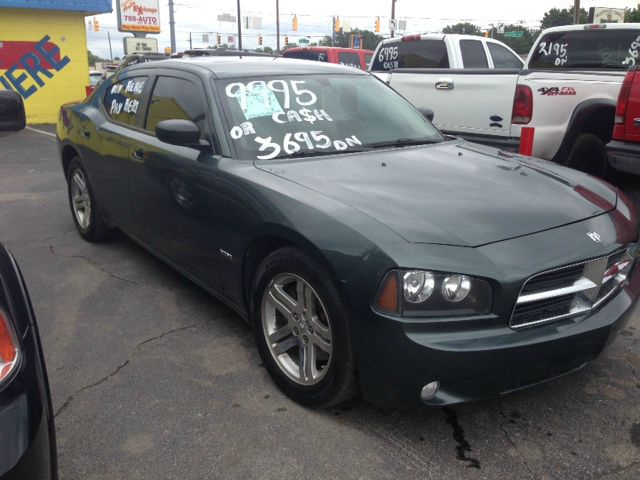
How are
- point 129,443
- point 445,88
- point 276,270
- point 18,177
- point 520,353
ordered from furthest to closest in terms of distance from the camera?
1. point 18,177
2. point 445,88
3. point 276,270
4. point 129,443
5. point 520,353

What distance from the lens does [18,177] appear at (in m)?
8.57

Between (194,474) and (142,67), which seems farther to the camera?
(142,67)

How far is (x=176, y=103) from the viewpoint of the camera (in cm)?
388

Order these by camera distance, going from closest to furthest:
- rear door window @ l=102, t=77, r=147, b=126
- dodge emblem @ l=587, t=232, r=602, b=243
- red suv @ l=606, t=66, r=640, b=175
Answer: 1. dodge emblem @ l=587, t=232, r=602, b=243
2. rear door window @ l=102, t=77, r=147, b=126
3. red suv @ l=606, t=66, r=640, b=175

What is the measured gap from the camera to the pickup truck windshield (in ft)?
22.9

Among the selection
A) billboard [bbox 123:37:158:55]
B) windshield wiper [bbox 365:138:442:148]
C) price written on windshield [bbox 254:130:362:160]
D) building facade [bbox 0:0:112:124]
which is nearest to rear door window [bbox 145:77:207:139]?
price written on windshield [bbox 254:130:362:160]

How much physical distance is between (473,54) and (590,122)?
12.7 ft

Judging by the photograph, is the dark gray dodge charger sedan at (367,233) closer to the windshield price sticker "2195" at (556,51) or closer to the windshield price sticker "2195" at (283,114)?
the windshield price sticker "2195" at (283,114)

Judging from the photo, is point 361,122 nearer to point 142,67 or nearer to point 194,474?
point 142,67

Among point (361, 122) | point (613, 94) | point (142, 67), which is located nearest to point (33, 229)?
point (142, 67)

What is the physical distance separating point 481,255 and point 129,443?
1.68 metres

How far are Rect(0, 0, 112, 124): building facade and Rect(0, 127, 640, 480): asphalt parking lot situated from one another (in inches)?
522

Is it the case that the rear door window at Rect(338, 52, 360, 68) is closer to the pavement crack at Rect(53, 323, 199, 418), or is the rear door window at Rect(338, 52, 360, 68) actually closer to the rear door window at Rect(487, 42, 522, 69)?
the rear door window at Rect(487, 42, 522, 69)

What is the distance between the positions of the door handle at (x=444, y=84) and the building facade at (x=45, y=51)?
37.1 ft
